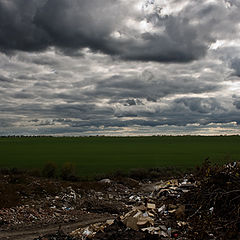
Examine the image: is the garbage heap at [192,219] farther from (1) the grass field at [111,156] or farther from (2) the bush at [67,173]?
(2) the bush at [67,173]

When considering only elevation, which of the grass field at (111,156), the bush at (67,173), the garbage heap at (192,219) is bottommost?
the grass field at (111,156)

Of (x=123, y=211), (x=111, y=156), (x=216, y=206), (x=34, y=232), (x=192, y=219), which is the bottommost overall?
(x=111, y=156)

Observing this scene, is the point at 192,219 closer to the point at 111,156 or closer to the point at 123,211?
the point at 123,211

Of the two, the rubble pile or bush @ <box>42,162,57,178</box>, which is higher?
the rubble pile

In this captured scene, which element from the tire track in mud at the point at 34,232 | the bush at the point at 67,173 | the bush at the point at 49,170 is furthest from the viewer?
the bush at the point at 49,170

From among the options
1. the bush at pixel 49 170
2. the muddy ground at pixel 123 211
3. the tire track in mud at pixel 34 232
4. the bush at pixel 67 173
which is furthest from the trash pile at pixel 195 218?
the bush at pixel 49 170

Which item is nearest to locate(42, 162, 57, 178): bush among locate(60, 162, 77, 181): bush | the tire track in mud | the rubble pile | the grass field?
locate(60, 162, 77, 181): bush

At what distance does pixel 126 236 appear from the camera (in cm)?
643

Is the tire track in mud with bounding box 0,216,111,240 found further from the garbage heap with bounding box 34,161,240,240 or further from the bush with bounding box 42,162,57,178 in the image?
the bush with bounding box 42,162,57,178

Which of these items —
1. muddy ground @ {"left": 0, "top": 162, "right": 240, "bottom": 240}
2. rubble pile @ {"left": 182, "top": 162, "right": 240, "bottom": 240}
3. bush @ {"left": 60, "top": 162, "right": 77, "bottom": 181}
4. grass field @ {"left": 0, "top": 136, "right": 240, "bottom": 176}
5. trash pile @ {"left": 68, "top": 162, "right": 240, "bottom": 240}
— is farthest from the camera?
grass field @ {"left": 0, "top": 136, "right": 240, "bottom": 176}

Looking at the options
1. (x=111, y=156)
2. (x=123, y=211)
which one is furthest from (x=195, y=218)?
(x=111, y=156)

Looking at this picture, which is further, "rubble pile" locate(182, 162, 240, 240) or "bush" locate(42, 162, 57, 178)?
"bush" locate(42, 162, 57, 178)

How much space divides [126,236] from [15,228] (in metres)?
4.42

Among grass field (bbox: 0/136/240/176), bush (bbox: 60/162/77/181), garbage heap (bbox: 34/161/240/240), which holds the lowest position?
grass field (bbox: 0/136/240/176)
